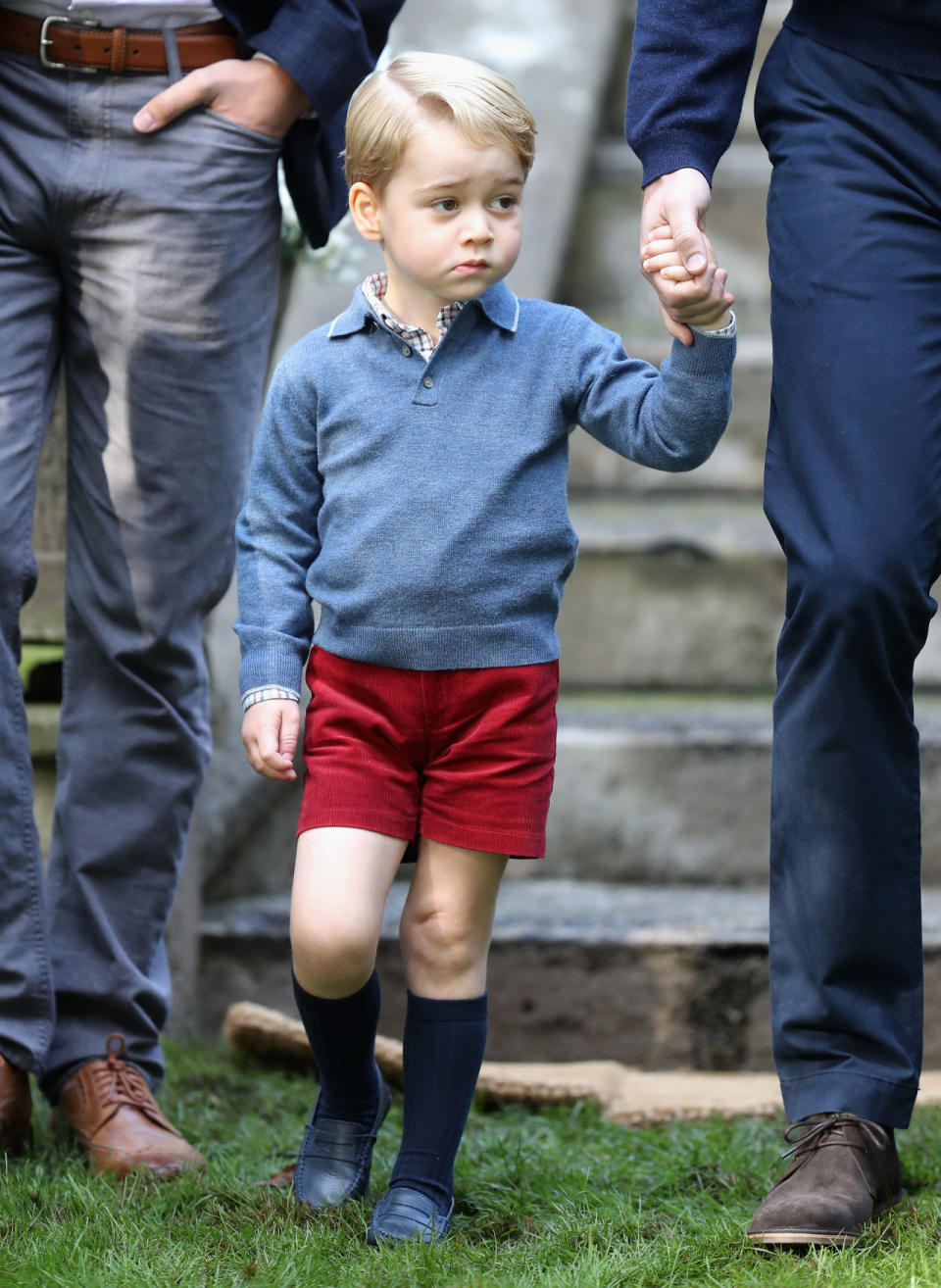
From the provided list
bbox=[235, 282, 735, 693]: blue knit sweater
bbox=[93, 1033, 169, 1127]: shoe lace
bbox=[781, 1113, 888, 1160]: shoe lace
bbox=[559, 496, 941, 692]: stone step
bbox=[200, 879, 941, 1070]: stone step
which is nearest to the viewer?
bbox=[781, 1113, 888, 1160]: shoe lace

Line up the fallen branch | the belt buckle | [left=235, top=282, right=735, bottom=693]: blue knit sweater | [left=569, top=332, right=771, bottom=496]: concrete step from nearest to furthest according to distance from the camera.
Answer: [left=235, top=282, right=735, bottom=693]: blue knit sweater
the belt buckle
the fallen branch
[left=569, top=332, right=771, bottom=496]: concrete step

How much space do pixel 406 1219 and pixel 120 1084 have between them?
66cm

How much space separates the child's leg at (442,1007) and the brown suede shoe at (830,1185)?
41 cm

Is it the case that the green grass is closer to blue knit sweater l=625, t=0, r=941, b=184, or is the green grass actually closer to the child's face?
the child's face

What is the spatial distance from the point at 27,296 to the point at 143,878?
0.89 meters

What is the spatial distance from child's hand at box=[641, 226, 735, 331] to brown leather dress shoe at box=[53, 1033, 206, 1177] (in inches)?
53.8

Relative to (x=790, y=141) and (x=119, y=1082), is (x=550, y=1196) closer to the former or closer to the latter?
(x=119, y=1082)

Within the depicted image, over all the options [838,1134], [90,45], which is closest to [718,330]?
[838,1134]

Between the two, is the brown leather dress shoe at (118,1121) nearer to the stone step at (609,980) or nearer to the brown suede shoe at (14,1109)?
the brown suede shoe at (14,1109)

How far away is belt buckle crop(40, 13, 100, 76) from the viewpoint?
8.16ft

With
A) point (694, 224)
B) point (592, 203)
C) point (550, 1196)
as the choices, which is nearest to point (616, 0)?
point (592, 203)

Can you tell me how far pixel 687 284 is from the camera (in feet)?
6.42

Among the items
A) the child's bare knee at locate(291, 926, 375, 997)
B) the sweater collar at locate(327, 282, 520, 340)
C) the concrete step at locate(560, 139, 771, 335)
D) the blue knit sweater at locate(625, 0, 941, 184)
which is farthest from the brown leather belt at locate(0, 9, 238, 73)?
the concrete step at locate(560, 139, 771, 335)

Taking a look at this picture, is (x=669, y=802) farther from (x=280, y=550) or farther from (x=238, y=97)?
(x=238, y=97)
